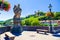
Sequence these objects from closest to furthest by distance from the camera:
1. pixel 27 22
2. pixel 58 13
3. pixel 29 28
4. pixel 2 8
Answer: pixel 2 8 < pixel 29 28 < pixel 27 22 < pixel 58 13

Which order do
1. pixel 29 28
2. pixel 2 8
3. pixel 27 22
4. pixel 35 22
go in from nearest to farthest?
pixel 2 8 → pixel 29 28 → pixel 35 22 → pixel 27 22

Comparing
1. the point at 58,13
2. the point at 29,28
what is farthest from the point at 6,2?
the point at 58,13

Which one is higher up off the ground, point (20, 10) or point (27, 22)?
point (20, 10)

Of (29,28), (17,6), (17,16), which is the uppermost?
(17,6)

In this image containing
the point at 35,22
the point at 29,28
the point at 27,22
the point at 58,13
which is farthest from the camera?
the point at 58,13

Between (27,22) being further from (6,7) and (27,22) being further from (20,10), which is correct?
(6,7)

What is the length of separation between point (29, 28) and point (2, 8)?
2217cm

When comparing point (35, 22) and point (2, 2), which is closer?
point (2, 2)

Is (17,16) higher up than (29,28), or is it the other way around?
(17,16)

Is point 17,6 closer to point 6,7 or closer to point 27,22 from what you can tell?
point 6,7

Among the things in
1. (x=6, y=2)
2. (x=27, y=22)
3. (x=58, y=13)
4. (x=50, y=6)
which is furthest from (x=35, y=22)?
(x=58, y=13)

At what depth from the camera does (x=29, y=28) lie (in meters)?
28.6

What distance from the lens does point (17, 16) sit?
69.4 ft

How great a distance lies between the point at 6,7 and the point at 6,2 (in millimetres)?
319
